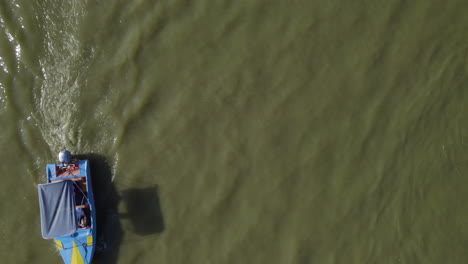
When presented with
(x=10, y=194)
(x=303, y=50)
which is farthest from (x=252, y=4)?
(x=10, y=194)

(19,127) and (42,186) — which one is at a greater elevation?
(19,127)

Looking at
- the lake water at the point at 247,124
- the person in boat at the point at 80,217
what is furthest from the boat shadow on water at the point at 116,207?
the person in boat at the point at 80,217

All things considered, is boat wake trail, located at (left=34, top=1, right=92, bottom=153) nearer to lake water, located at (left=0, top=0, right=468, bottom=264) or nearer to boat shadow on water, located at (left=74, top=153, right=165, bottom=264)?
lake water, located at (left=0, top=0, right=468, bottom=264)

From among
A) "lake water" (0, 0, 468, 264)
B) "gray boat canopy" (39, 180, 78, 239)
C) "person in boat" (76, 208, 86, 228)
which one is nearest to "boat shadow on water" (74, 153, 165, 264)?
"lake water" (0, 0, 468, 264)

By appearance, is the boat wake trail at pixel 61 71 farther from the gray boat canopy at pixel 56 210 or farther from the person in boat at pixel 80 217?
the person in boat at pixel 80 217

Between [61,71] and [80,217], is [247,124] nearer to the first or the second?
[80,217]

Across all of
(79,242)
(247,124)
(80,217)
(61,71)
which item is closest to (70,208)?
(80,217)

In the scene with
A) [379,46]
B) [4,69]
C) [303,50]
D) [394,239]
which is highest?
[4,69]

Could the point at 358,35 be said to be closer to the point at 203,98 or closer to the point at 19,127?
the point at 203,98
